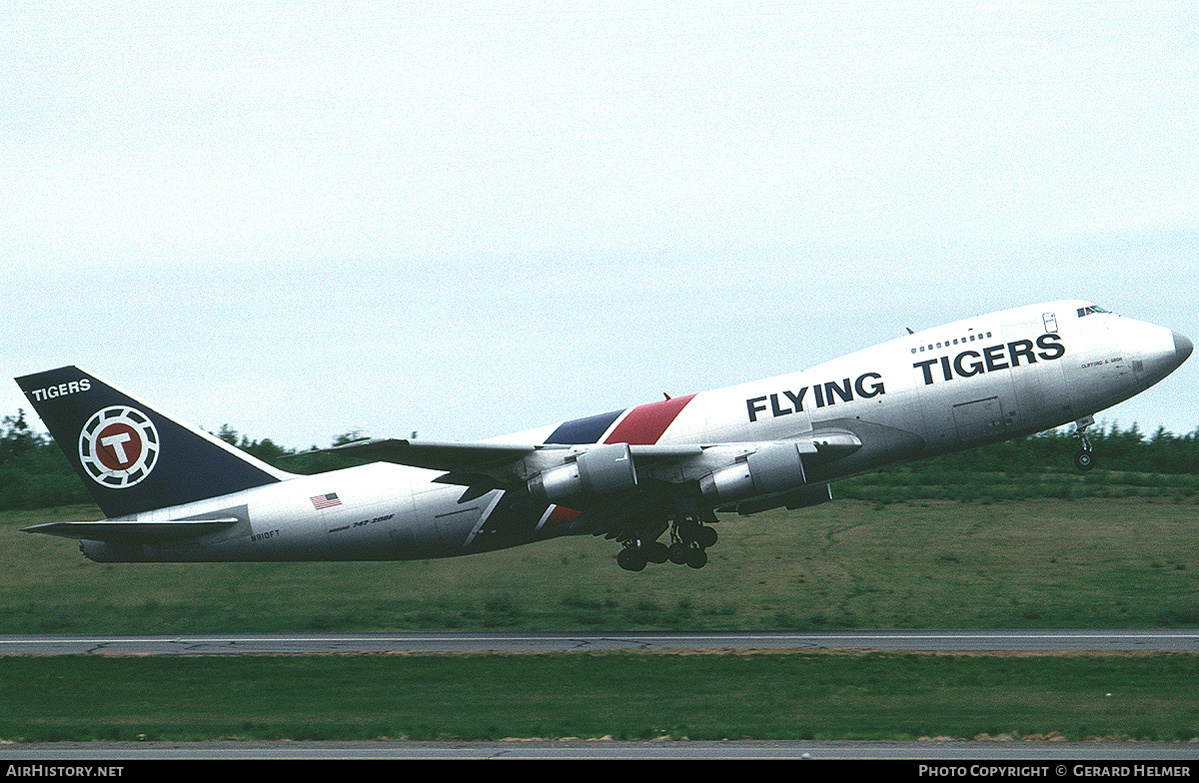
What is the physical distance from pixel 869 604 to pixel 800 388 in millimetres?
10980

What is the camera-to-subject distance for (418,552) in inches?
1576

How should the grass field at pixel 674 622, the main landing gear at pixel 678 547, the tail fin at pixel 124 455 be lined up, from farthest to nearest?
the tail fin at pixel 124 455 < the main landing gear at pixel 678 547 < the grass field at pixel 674 622

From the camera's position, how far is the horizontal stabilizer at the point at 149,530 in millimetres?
39688

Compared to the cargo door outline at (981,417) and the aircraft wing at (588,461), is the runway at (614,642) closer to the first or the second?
the aircraft wing at (588,461)

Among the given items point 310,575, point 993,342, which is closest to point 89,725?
point 310,575

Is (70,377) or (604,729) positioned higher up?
(70,377)

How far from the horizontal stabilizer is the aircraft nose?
96.0 feet

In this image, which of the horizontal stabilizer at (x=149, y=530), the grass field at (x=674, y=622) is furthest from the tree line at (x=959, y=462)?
the horizontal stabilizer at (x=149, y=530)

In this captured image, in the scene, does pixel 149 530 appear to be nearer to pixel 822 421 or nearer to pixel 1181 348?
pixel 822 421

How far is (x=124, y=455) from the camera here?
1642 inches

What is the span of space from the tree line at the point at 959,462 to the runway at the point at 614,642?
1785 centimetres

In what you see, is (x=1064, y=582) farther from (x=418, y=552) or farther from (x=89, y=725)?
(x=89, y=725)

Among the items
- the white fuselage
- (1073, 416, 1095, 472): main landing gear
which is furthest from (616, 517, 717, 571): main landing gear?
(1073, 416, 1095, 472): main landing gear
